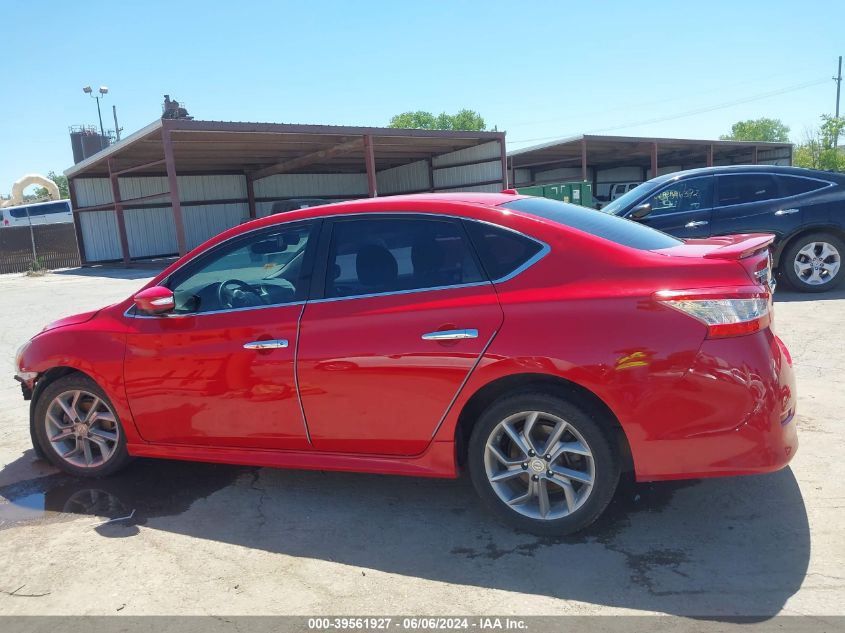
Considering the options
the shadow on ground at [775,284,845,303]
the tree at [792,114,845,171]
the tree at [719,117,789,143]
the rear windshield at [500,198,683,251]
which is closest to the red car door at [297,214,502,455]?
the rear windshield at [500,198,683,251]

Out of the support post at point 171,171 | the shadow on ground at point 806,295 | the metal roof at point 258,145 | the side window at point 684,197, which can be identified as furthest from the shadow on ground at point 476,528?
the metal roof at point 258,145

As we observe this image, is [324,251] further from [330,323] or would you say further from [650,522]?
[650,522]

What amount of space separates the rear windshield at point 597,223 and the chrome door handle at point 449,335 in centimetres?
74

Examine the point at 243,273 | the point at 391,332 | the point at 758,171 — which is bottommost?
the point at 391,332

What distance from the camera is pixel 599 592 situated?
272 centimetres

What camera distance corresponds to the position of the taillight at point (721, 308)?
2.80m

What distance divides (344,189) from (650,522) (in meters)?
31.2

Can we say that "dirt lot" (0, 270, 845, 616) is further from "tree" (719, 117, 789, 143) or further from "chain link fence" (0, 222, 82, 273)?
"tree" (719, 117, 789, 143)

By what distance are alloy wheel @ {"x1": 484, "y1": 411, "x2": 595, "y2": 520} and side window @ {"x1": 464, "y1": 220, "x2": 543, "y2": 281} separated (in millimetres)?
710

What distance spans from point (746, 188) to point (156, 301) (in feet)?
26.2

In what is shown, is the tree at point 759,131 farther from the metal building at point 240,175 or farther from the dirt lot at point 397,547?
the dirt lot at point 397,547

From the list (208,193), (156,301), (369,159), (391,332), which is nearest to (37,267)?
(208,193)

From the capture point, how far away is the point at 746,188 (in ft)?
29.0

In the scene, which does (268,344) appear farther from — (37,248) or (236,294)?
(37,248)
